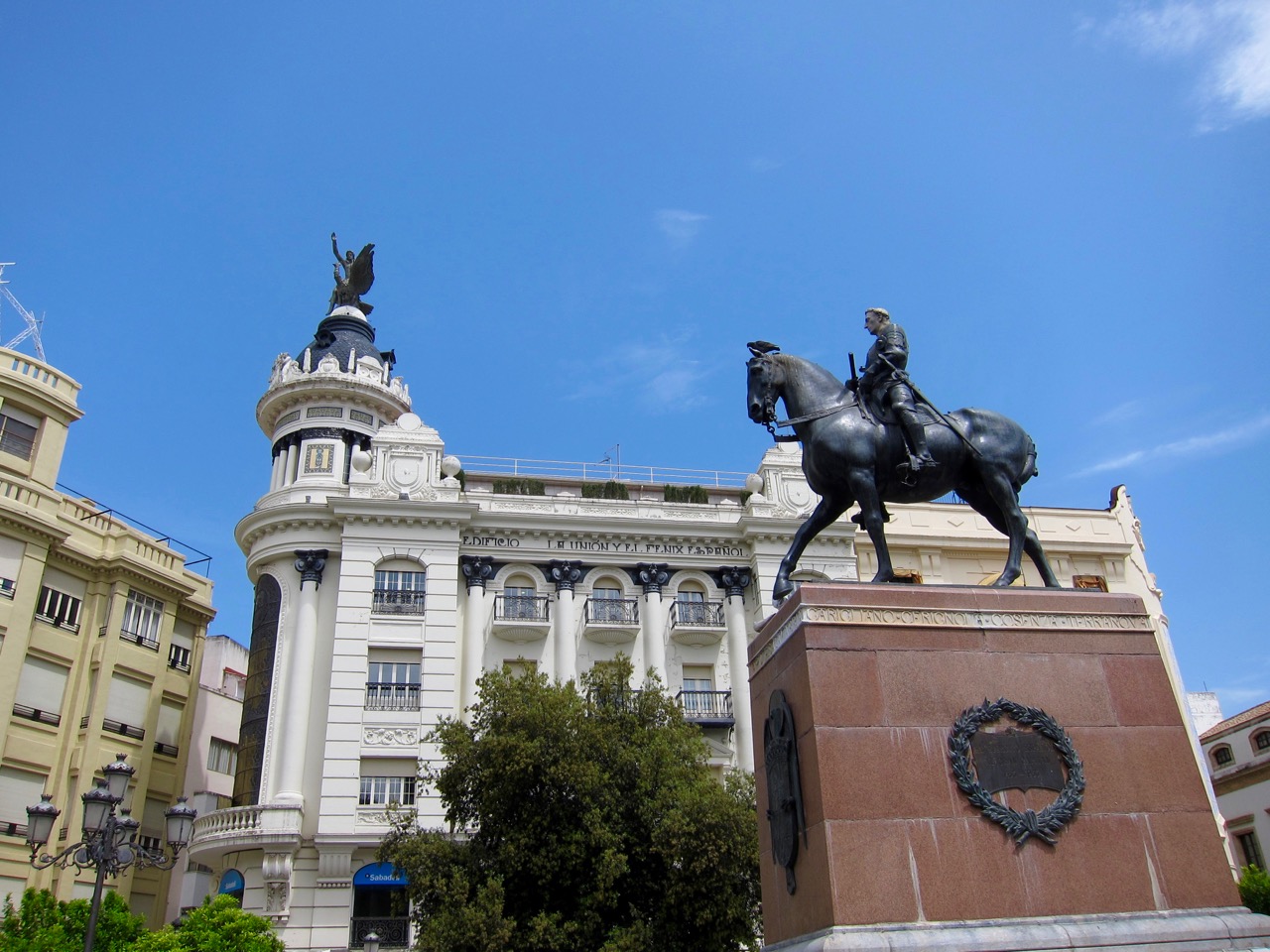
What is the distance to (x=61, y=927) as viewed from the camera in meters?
23.3

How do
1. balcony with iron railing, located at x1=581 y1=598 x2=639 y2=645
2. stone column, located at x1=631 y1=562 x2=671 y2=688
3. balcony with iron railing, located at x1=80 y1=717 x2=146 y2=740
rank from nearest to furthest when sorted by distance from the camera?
balcony with iron railing, located at x1=581 y1=598 x2=639 y2=645
stone column, located at x1=631 y1=562 x2=671 y2=688
balcony with iron railing, located at x1=80 y1=717 x2=146 y2=740

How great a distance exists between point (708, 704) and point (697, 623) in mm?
2555

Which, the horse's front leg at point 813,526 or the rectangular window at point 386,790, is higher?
the rectangular window at point 386,790

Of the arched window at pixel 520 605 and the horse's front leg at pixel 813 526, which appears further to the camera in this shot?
the arched window at pixel 520 605

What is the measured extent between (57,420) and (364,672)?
13.7 metres

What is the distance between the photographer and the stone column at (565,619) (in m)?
33.3

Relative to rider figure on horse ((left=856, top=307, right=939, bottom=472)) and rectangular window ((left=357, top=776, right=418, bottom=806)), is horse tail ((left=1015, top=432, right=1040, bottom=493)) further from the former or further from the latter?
rectangular window ((left=357, top=776, right=418, bottom=806))

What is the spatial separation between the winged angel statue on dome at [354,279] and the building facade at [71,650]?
10.7 m

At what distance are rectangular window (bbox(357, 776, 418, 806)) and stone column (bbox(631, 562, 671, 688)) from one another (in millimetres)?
7654

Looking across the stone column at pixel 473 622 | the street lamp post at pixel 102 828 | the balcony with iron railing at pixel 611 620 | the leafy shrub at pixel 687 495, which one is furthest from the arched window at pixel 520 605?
the street lamp post at pixel 102 828

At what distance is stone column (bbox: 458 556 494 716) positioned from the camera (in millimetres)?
32500

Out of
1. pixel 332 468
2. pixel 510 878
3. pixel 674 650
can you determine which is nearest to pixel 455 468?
pixel 332 468

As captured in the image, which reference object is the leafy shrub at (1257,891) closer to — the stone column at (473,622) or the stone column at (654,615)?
the stone column at (654,615)

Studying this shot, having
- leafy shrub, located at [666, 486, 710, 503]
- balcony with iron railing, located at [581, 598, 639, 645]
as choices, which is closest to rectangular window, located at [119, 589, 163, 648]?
balcony with iron railing, located at [581, 598, 639, 645]
